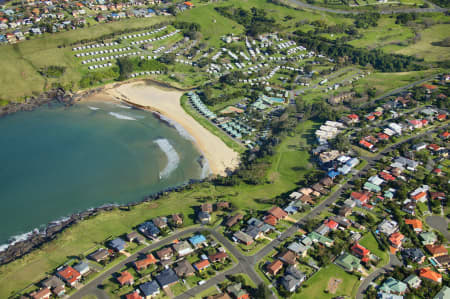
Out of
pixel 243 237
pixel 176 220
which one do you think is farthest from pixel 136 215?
pixel 243 237

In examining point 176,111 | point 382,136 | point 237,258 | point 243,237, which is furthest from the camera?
point 176,111

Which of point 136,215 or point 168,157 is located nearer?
point 136,215

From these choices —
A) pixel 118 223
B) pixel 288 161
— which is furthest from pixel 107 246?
pixel 288 161

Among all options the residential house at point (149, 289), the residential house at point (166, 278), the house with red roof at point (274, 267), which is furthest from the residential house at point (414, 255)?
the residential house at point (149, 289)

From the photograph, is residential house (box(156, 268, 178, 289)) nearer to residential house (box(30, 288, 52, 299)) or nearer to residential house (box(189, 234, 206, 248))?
residential house (box(189, 234, 206, 248))

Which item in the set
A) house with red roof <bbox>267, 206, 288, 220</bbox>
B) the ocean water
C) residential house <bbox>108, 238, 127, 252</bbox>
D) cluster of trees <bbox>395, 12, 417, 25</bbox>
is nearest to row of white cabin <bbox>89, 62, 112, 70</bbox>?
the ocean water

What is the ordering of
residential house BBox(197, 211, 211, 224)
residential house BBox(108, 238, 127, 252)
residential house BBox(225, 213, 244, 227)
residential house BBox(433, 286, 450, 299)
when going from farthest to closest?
residential house BBox(197, 211, 211, 224) < residential house BBox(225, 213, 244, 227) < residential house BBox(108, 238, 127, 252) < residential house BBox(433, 286, 450, 299)

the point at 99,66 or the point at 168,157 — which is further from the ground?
the point at 99,66

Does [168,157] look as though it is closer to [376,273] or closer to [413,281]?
[376,273]
